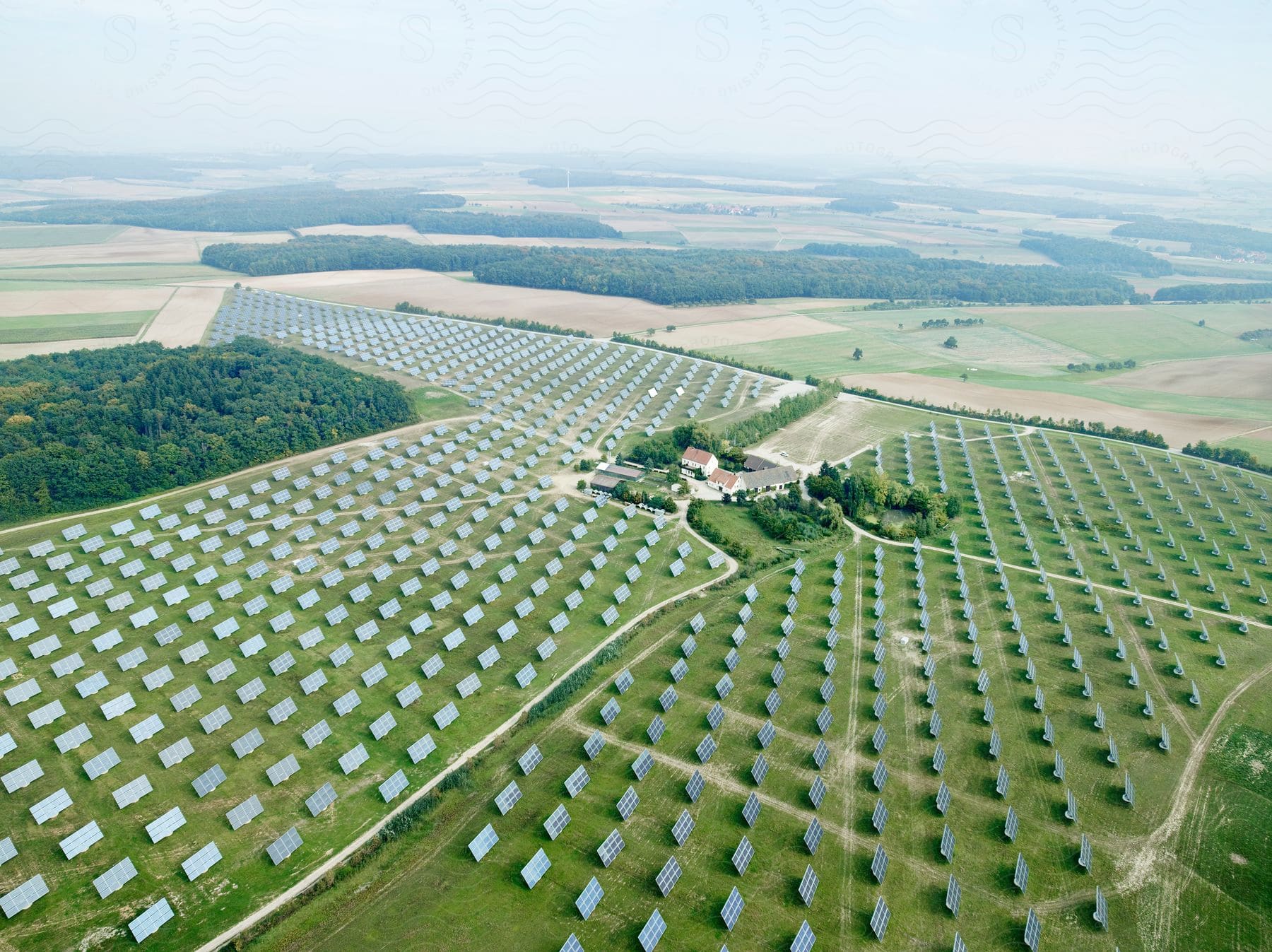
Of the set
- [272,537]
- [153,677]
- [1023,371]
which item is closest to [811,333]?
[1023,371]

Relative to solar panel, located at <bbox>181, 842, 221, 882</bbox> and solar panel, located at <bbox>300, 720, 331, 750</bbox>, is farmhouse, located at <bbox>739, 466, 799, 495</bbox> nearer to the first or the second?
solar panel, located at <bbox>300, 720, 331, 750</bbox>

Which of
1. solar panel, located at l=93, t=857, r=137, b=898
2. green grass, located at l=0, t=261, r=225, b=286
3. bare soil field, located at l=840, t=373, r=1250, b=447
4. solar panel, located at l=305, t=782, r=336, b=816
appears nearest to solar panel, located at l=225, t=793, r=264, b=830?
→ solar panel, located at l=305, t=782, r=336, b=816

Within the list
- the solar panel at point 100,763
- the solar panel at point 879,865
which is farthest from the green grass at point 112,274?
the solar panel at point 879,865

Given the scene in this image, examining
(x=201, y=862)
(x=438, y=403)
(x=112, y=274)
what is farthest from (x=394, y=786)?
(x=112, y=274)

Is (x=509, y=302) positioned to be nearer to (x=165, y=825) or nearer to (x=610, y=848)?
(x=165, y=825)

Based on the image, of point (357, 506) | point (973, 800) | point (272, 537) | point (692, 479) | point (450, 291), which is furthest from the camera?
point (450, 291)

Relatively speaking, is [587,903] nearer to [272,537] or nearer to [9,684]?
[9,684]

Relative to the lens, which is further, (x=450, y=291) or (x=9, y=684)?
(x=450, y=291)

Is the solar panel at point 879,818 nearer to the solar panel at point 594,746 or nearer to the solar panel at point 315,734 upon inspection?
the solar panel at point 594,746
